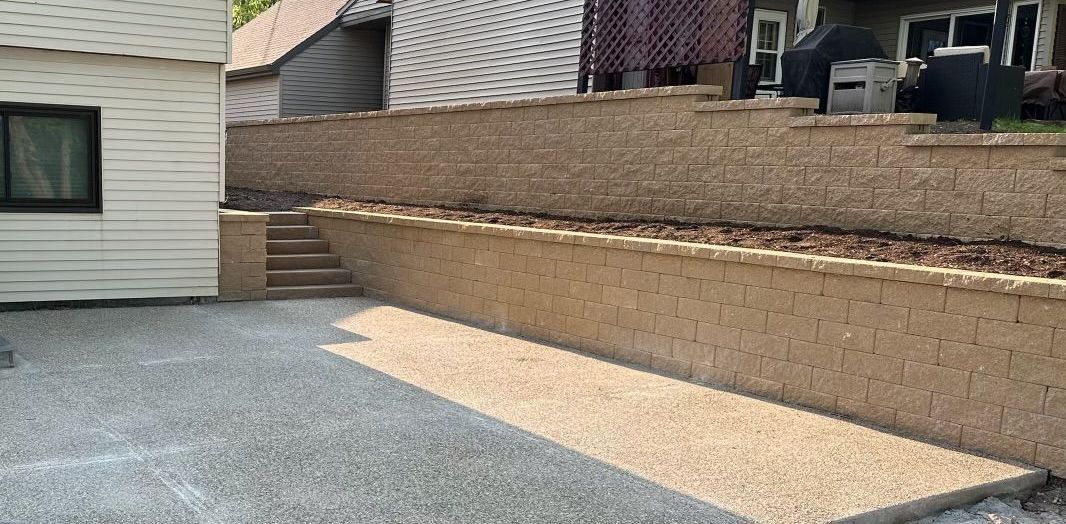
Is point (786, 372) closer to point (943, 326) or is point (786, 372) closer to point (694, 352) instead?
point (694, 352)

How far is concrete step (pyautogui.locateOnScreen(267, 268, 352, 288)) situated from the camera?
10.9 metres

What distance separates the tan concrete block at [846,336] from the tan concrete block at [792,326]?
6 cm

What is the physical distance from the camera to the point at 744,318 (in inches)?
267

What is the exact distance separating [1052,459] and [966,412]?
52 centimetres

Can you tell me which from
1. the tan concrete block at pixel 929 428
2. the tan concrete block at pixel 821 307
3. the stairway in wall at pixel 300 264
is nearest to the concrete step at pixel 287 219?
the stairway in wall at pixel 300 264

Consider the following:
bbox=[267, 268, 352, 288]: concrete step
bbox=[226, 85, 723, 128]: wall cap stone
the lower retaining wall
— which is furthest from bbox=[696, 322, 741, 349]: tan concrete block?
bbox=[267, 268, 352, 288]: concrete step

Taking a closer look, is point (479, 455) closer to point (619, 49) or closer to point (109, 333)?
point (109, 333)

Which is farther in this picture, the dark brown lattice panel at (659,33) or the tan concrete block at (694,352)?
the dark brown lattice panel at (659,33)

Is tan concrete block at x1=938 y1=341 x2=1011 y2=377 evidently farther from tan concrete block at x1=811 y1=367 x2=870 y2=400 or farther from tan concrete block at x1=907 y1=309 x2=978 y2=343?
tan concrete block at x1=811 y1=367 x2=870 y2=400

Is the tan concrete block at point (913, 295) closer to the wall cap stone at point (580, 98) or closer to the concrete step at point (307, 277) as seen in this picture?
the wall cap stone at point (580, 98)

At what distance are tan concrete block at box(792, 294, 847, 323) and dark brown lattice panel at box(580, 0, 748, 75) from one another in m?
3.24

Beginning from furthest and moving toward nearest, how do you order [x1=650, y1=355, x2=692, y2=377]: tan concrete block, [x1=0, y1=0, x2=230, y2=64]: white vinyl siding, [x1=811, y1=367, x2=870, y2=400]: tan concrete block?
1. [x1=0, y1=0, x2=230, y2=64]: white vinyl siding
2. [x1=650, y1=355, x2=692, y2=377]: tan concrete block
3. [x1=811, y1=367, x2=870, y2=400]: tan concrete block

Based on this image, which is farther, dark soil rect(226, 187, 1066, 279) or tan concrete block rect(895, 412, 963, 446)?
dark soil rect(226, 187, 1066, 279)

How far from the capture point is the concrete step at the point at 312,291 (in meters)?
10.8
